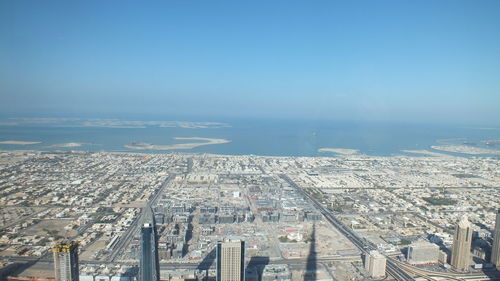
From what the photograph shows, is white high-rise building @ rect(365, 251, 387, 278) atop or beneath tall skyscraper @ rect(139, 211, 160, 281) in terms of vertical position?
beneath

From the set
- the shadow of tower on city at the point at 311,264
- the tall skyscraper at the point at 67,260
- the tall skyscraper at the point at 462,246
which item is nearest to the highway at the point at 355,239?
the shadow of tower on city at the point at 311,264

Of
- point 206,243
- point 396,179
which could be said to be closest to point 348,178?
point 396,179

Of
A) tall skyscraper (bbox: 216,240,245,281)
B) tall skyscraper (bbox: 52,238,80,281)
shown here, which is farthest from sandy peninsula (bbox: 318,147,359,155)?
tall skyscraper (bbox: 52,238,80,281)

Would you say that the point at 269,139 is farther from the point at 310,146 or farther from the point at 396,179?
the point at 396,179

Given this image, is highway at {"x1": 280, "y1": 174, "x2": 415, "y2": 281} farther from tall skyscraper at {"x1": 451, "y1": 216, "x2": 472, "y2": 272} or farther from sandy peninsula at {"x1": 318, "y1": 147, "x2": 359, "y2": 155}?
sandy peninsula at {"x1": 318, "y1": 147, "x2": 359, "y2": 155}

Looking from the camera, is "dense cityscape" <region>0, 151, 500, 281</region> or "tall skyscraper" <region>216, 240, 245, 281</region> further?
"dense cityscape" <region>0, 151, 500, 281</region>

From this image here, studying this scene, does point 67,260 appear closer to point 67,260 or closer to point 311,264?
point 67,260

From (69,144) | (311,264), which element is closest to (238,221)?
(311,264)

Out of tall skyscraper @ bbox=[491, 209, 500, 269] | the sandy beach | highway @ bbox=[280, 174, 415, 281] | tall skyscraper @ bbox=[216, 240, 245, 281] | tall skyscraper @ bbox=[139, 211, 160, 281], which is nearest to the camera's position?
tall skyscraper @ bbox=[139, 211, 160, 281]
